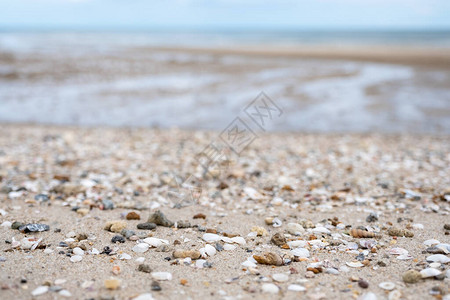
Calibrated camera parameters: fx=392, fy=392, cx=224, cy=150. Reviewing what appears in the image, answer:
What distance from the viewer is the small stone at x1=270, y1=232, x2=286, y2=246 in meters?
3.55

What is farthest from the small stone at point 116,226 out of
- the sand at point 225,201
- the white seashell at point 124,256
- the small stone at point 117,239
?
the white seashell at point 124,256

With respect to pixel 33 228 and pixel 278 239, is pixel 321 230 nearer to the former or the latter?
pixel 278 239

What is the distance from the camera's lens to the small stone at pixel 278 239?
355cm

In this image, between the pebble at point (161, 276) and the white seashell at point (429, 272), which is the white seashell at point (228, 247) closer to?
the pebble at point (161, 276)

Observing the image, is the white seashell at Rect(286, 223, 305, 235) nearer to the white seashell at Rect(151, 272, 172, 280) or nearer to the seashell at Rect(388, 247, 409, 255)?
the seashell at Rect(388, 247, 409, 255)

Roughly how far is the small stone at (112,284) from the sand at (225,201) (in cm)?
6

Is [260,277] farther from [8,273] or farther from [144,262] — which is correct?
[8,273]

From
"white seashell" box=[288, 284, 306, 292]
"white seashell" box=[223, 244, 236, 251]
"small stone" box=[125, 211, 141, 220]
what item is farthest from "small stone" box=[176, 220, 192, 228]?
"white seashell" box=[288, 284, 306, 292]

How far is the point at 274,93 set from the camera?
13.2 metres

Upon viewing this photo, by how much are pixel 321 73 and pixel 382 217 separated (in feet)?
48.7

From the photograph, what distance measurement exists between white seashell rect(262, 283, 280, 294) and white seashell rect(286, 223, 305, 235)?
1.03 meters

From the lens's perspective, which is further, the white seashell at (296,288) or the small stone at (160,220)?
the small stone at (160,220)

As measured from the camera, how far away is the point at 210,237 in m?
3.67

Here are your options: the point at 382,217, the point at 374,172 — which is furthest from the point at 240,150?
the point at 382,217
